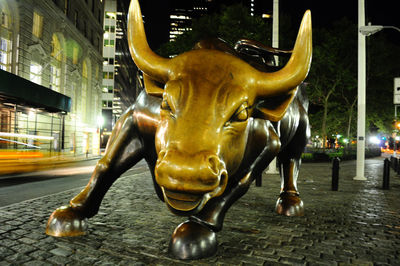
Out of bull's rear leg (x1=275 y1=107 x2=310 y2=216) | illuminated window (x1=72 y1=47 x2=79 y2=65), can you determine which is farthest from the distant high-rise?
bull's rear leg (x1=275 y1=107 x2=310 y2=216)

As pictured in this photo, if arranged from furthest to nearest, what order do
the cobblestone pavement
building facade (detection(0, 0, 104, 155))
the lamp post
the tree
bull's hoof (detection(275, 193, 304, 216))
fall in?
1. the tree
2. building facade (detection(0, 0, 104, 155))
3. the lamp post
4. bull's hoof (detection(275, 193, 304, 216))
5. the cobblestone pavement

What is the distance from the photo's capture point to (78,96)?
2806 cm

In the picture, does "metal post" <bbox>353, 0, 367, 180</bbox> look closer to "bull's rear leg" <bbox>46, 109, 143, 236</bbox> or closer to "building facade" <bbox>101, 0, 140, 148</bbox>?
"bull's rear leg" <bbox>46, 109, 143, 236</bbox>

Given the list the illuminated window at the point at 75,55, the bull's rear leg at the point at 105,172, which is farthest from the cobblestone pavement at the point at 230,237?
the illuminated window at the point at 75,55

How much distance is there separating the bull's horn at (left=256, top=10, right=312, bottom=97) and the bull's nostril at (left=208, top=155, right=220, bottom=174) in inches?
32.6

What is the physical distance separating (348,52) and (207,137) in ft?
81.7

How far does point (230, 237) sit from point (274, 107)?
155 cm

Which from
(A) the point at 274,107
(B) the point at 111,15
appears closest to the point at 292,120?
(A) the point at 274,107

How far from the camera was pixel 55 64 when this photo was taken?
23312 mm

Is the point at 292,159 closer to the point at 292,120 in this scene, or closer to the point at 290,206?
the point at 290,206

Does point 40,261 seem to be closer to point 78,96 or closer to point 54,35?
point 54,35

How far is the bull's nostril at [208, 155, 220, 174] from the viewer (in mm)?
1944

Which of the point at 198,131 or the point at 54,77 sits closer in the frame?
the point at 198,131

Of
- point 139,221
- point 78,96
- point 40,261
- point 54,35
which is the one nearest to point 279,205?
point 139,221
